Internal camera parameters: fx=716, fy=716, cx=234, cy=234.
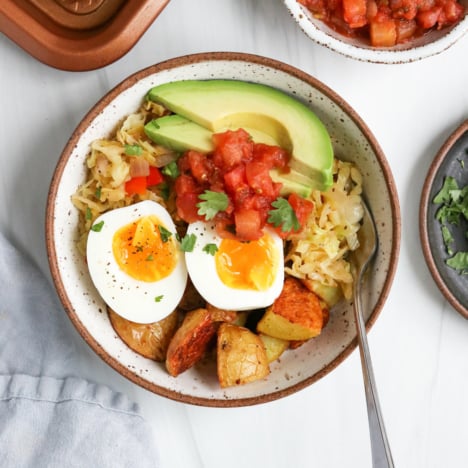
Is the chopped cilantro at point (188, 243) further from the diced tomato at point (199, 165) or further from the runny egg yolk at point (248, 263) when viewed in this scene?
the diced tomato at point (199, 165)

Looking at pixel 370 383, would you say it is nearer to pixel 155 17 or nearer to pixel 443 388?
pixel 443 388

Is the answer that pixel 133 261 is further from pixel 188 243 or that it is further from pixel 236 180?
pixel 236 180

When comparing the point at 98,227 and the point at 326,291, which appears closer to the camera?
the point at 98,227

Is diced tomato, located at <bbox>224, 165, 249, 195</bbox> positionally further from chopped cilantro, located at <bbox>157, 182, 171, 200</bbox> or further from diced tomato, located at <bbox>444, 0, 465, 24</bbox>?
diced tomato, located at <bbox>444, 0, 465, 24</bbox>

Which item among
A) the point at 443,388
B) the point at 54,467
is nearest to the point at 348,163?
the point at 443,388

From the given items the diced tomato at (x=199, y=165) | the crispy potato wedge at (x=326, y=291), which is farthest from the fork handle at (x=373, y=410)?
the diced tomato at (x=199, y=165)

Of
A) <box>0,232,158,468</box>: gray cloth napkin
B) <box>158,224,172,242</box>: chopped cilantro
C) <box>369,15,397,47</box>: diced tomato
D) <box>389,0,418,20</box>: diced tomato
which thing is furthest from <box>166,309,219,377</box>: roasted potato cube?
<box>389,0,418,20</box>: diced tomato

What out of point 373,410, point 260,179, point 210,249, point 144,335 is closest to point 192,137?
point 260,179
